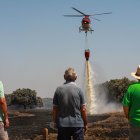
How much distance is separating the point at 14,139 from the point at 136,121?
30412 mm

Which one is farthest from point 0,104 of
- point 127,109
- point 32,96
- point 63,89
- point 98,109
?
point 32,96

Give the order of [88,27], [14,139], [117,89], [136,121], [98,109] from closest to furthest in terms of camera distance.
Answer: [136,121]
[14,139]
[88,27]
[98,109]
[117,89]

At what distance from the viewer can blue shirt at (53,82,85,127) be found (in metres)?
10.2

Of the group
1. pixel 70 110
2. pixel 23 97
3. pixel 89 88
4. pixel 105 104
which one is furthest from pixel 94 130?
pixel 23 97

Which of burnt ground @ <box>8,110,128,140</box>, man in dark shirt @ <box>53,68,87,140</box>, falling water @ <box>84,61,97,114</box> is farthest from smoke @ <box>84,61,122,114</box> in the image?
man in dark shirt @ <box>53,68,87,140</box>

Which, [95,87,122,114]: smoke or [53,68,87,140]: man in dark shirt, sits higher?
[53,68,87,140]: man in dark shirt

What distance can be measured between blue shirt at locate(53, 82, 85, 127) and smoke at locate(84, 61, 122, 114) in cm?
7896

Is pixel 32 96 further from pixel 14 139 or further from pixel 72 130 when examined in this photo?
pixel 72 130

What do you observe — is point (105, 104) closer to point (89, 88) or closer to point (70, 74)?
point (89, 88)

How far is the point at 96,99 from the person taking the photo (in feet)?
430

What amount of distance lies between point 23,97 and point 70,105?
181303mm

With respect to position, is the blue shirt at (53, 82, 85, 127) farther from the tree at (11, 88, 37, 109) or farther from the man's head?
the tree at (11, 88, 37, 109)

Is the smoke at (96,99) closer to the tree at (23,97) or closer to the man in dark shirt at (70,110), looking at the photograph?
the tree at (23,97)

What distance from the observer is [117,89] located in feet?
462
